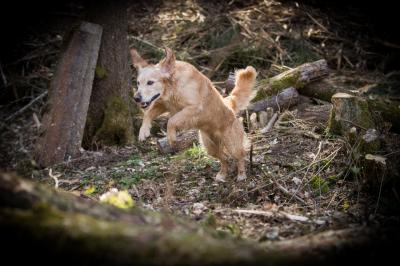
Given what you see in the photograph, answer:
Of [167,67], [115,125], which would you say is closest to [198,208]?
[167,67]

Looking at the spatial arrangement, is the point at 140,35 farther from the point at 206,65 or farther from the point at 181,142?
the point at 181,142

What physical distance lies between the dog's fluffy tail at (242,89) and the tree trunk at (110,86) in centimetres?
224

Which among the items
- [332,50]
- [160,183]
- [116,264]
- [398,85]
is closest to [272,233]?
[116,264]

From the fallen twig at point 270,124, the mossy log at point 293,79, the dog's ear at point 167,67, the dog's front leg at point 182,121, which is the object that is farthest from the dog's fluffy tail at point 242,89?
the mossy log at point 293,79

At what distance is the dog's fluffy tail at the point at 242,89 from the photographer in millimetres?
6621

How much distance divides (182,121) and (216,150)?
3.10ft

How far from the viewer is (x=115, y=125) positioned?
314 inches

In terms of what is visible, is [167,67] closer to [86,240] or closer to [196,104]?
[196,104]

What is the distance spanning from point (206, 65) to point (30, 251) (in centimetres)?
935

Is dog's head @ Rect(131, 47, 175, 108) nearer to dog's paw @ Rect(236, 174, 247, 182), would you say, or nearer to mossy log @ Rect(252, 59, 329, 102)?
dog's paw @ Rect(236, 174, 247, 182)

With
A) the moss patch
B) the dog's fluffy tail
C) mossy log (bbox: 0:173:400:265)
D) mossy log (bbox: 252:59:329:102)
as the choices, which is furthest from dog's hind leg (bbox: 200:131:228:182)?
mossy log (bbox: 0:173:400:265)

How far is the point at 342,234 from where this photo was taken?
2969 mm

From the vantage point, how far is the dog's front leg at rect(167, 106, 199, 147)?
19.2 feet

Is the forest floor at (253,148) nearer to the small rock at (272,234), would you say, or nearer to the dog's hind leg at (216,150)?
→ the small rock at (272,234)
